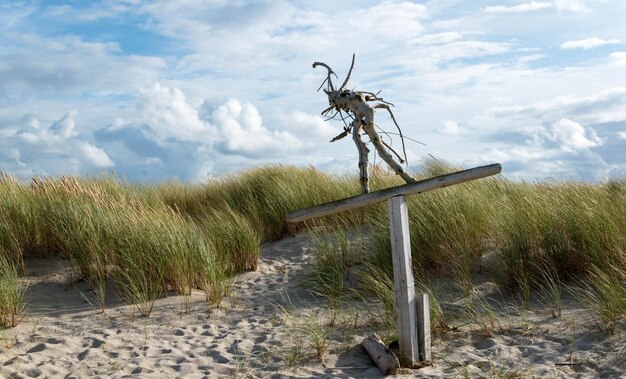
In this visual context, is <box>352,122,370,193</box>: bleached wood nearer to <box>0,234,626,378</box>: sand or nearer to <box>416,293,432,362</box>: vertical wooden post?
<box>416,293,432,362</box>: vertical wooden post

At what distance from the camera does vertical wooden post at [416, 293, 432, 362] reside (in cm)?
479

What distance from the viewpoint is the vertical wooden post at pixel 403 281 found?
4605mm

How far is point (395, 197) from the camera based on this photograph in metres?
4.57

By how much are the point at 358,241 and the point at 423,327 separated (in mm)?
3028

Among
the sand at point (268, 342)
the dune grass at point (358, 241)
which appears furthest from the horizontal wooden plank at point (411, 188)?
the dune grass at point (358, 241)

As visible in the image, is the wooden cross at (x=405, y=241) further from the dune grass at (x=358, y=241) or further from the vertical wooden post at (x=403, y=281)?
the dune grass at (x=358, y=241)

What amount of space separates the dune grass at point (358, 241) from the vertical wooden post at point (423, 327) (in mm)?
946

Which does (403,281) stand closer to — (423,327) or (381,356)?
(423,327)

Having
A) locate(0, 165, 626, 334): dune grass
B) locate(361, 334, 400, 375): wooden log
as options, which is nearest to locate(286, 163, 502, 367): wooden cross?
locate(361, 334, 400, 375): wooden log

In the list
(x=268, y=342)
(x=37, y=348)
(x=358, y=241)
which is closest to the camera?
(x=37, y=348)

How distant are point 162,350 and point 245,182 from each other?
558 centimetres

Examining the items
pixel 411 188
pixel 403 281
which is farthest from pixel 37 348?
pixel 411 188

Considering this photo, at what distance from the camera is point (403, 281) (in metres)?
4.68

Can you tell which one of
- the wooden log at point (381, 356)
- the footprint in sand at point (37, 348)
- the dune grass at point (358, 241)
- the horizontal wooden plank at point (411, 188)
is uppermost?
the horizontal wooden plank at point (411, 188)
